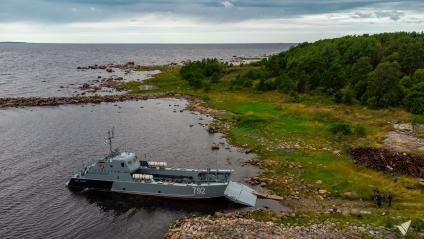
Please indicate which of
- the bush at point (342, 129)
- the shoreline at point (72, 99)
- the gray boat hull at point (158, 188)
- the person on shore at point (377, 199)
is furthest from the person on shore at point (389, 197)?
the shoreline at point (72, 99)

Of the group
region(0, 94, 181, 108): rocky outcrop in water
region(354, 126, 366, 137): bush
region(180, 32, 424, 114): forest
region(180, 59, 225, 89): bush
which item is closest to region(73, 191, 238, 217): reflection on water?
region(354, 126, 366, 137): bush

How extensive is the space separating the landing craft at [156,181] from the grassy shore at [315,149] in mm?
5592

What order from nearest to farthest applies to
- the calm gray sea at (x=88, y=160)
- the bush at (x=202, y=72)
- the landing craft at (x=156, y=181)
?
the calm gray sea at (x=88, y=160), the landing craft at (x=156, y=181), the bush at (x=202, y=72)

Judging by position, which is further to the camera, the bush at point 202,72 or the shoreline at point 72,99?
the bush at point 202,72

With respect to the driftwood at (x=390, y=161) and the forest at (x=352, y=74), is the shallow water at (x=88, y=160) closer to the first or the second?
the driftwood at (x=390, y=161)

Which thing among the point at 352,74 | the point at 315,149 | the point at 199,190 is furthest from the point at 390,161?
the point at 352,74

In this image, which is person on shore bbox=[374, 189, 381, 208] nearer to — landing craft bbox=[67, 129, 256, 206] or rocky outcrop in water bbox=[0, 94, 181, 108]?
landing craft bbox=[67, 129, 256, 206]

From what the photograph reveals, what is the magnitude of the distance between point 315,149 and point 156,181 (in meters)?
25.0

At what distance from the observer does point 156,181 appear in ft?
154

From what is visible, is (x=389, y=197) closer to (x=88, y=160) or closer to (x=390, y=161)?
(x=390, y=161)

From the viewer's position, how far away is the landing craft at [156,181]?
4409 centimetres

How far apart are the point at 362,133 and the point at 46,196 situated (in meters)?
47.7

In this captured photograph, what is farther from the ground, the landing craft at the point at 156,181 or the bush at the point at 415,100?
the bush at the point at 415,100

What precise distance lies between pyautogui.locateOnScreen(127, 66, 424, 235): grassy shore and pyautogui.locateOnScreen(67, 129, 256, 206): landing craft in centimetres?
559
